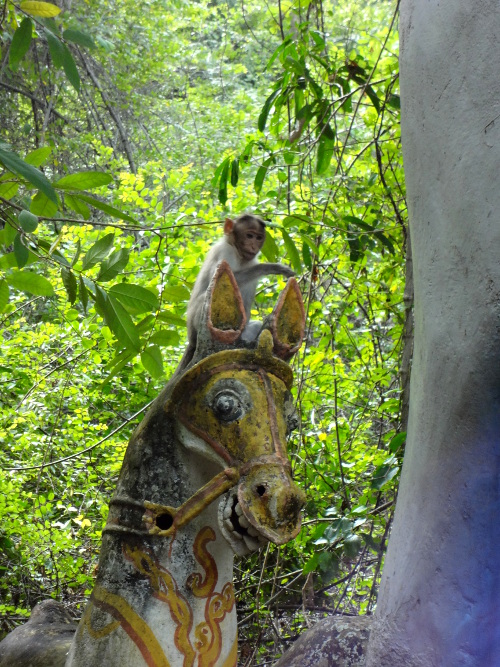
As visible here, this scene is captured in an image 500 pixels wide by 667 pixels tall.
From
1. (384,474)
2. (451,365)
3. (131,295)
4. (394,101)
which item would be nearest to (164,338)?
(131,295)

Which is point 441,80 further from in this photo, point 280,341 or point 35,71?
point 35,71

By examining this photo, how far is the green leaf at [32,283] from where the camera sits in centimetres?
200

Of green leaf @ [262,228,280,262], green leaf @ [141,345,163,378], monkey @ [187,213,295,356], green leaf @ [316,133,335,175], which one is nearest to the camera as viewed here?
green leaf @ [141,345,163,378]

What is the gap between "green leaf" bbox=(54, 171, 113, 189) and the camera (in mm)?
2037

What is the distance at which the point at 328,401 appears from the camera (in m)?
4.07

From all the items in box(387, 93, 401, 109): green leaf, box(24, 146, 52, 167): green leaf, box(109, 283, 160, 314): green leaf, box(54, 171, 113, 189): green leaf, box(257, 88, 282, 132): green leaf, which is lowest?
box(109, 283, 160, 314): green leaf

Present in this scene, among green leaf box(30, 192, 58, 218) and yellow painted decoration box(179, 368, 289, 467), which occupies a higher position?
green leaf box(30, 192, 58, 218)

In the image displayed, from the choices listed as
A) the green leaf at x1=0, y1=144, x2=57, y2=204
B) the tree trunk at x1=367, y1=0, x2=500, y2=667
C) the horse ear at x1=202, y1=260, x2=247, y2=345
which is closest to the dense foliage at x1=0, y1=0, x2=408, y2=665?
the green leaf at x1=0, y1=144, x2=57, y2=204

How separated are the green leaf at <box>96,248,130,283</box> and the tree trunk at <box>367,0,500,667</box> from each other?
1118mm

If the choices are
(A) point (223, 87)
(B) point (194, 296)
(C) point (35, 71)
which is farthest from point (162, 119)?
(B) point (194, 296)

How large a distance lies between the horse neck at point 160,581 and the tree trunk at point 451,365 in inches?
22.2

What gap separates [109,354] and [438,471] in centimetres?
292

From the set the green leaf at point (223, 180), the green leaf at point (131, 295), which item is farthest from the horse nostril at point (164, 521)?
the green leaf at point (223, 180)

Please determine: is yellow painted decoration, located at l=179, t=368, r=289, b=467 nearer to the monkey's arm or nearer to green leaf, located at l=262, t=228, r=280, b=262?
green leaf, located at l=262, t=228, r=280, b=262
